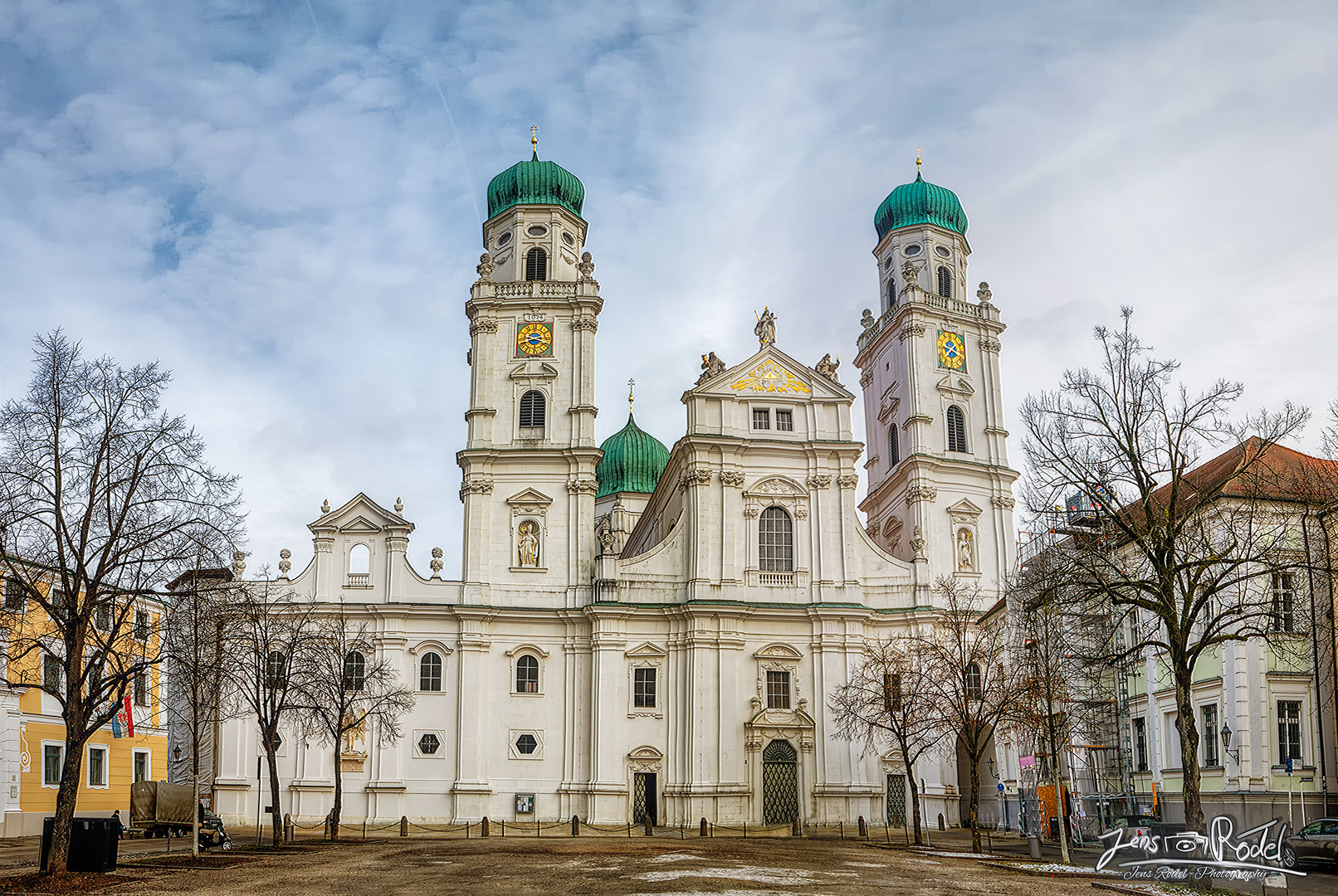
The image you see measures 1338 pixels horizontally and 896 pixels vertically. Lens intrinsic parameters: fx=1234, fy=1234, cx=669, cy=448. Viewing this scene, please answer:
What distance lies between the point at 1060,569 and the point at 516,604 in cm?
3140

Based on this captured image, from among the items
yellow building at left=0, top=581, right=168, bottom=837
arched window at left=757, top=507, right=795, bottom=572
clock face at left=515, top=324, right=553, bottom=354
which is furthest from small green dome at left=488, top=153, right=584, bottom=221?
yellow building at left=0, top=581, right=168, bottom=837

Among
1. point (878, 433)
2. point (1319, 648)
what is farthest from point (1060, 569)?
point (878, 433)

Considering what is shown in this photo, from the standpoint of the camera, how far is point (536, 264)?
60688 millimetres

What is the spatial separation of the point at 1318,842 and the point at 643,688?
30281 millimetres

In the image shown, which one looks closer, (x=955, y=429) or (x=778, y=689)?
(x=778, y=689)

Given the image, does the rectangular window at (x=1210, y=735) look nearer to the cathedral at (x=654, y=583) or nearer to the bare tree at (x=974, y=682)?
the bare tree at (x=974, y=682)

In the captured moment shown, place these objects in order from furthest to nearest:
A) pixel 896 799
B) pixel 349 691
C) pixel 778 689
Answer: pixel 778 689
pixel 896 799
pixel 349 691

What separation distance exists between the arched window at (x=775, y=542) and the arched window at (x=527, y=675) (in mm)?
10953

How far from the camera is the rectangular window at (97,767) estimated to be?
167 ft

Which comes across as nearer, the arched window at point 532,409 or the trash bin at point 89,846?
the trash bin at point 89,846

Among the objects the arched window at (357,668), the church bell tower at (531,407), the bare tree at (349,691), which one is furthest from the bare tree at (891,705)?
the arched window at (357,668)

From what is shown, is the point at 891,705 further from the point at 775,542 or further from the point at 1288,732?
the point at 775,542

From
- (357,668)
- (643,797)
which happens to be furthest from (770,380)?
(357,668)

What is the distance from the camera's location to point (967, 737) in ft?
123
